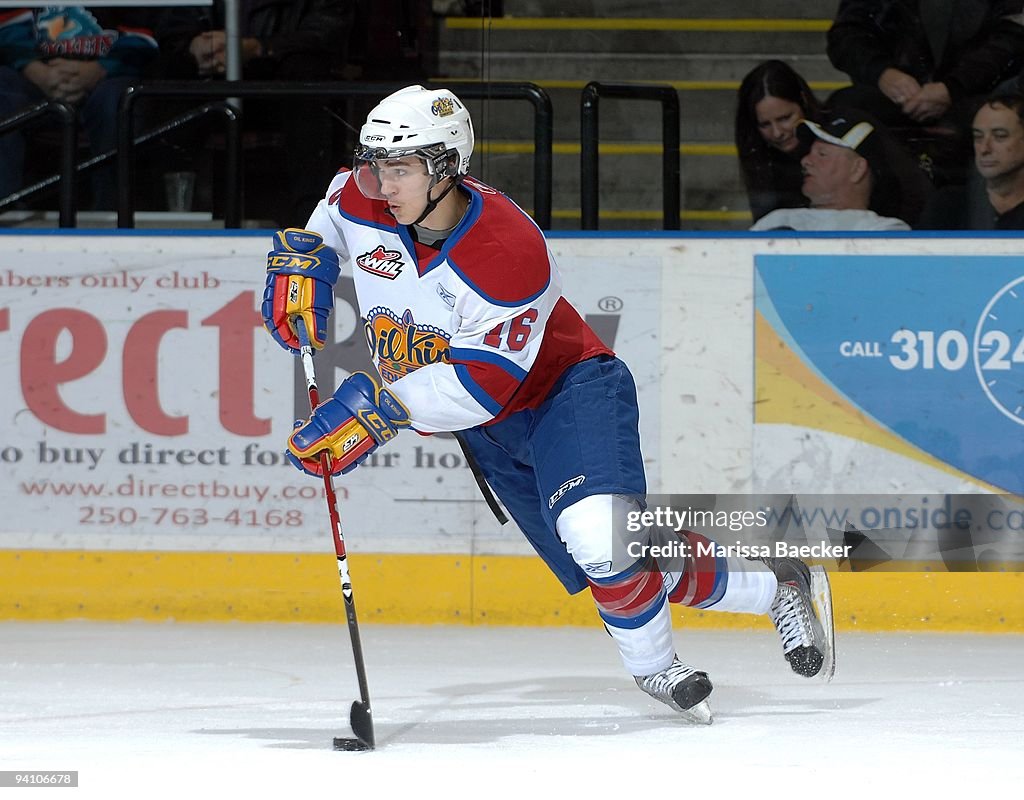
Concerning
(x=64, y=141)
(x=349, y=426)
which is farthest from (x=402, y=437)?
(x=349, y=426)

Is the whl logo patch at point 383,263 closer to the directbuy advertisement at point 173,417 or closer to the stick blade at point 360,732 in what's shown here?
the stick blade at point 360,732

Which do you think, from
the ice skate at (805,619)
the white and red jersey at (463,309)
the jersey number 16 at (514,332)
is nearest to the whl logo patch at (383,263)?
the white and red jersey at (463,309)

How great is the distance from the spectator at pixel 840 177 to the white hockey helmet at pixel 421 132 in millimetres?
1543

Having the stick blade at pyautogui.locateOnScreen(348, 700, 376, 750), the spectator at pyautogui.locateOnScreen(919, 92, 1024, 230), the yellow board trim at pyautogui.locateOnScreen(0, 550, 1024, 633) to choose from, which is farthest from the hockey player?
the spectator at pyautogui.locateOnScreen(919, 92, 1024, 230)

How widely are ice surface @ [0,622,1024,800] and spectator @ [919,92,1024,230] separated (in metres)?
1.13

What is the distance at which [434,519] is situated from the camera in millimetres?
4359

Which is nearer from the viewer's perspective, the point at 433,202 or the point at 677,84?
the point at 433,202

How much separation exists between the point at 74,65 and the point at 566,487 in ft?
7.86

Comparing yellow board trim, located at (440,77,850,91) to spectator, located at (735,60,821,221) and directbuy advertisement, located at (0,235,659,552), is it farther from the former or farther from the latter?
directbuy advertisement, located at (0,235,659,552)

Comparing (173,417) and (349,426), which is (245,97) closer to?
(173,417)

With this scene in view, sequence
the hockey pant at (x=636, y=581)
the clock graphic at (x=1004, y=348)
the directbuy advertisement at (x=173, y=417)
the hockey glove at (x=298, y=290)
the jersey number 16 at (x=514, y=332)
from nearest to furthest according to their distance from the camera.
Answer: the jersey number 16 at (x=514, y=332), the hockey pant at (x=636, y=581), the hockey glove at (x=298, y=290), the clock graphic at (x=1004, y=348), the directbuy advertisement at (x=173, y=417)

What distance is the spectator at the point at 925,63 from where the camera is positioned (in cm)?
436

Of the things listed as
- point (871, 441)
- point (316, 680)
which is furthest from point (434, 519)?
point (871, 441)

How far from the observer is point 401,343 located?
3.17 meters
